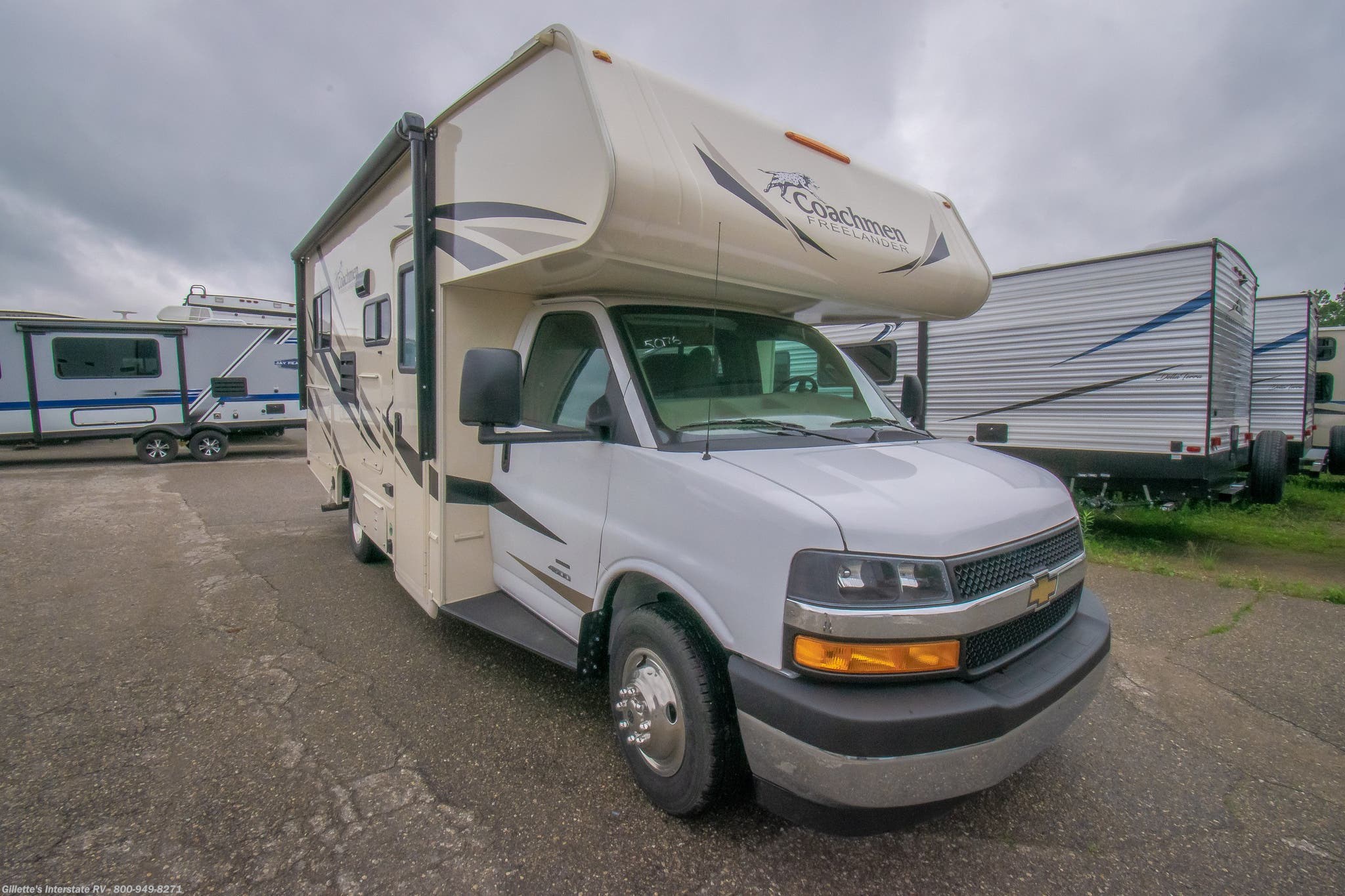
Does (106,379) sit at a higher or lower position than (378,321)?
lower

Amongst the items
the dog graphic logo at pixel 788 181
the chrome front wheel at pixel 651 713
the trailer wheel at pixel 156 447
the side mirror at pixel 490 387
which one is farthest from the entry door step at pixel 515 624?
the trailer wheel at pixel 156 447

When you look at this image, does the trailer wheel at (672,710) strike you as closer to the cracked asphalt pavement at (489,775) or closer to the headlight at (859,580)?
the cracked asphalt pavement at (489,775)

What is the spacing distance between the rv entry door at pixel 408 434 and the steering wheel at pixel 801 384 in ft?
6.45

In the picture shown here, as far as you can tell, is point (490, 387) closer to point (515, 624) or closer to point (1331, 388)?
point (515, 624)

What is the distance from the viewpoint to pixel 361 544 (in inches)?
232

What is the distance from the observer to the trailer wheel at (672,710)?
90.6 inches

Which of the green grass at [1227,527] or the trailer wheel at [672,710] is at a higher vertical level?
the trailer wheel at [672,710]

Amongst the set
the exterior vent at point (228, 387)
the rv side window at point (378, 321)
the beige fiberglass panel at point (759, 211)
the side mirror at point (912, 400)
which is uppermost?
the beige fiberglass panel at point (759, 211)

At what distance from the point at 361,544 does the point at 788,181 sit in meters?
4.75

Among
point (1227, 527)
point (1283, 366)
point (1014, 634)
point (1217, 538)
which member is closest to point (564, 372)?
point (1014, 634)

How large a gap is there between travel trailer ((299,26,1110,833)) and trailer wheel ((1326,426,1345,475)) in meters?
7.01

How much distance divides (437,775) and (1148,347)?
25.5 feet

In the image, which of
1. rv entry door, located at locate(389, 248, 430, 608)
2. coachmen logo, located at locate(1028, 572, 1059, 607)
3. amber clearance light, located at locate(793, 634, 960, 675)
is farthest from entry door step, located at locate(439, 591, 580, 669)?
coachmen logo, located at locate(1028, 572, 1059, 607)

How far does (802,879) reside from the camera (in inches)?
90.1
